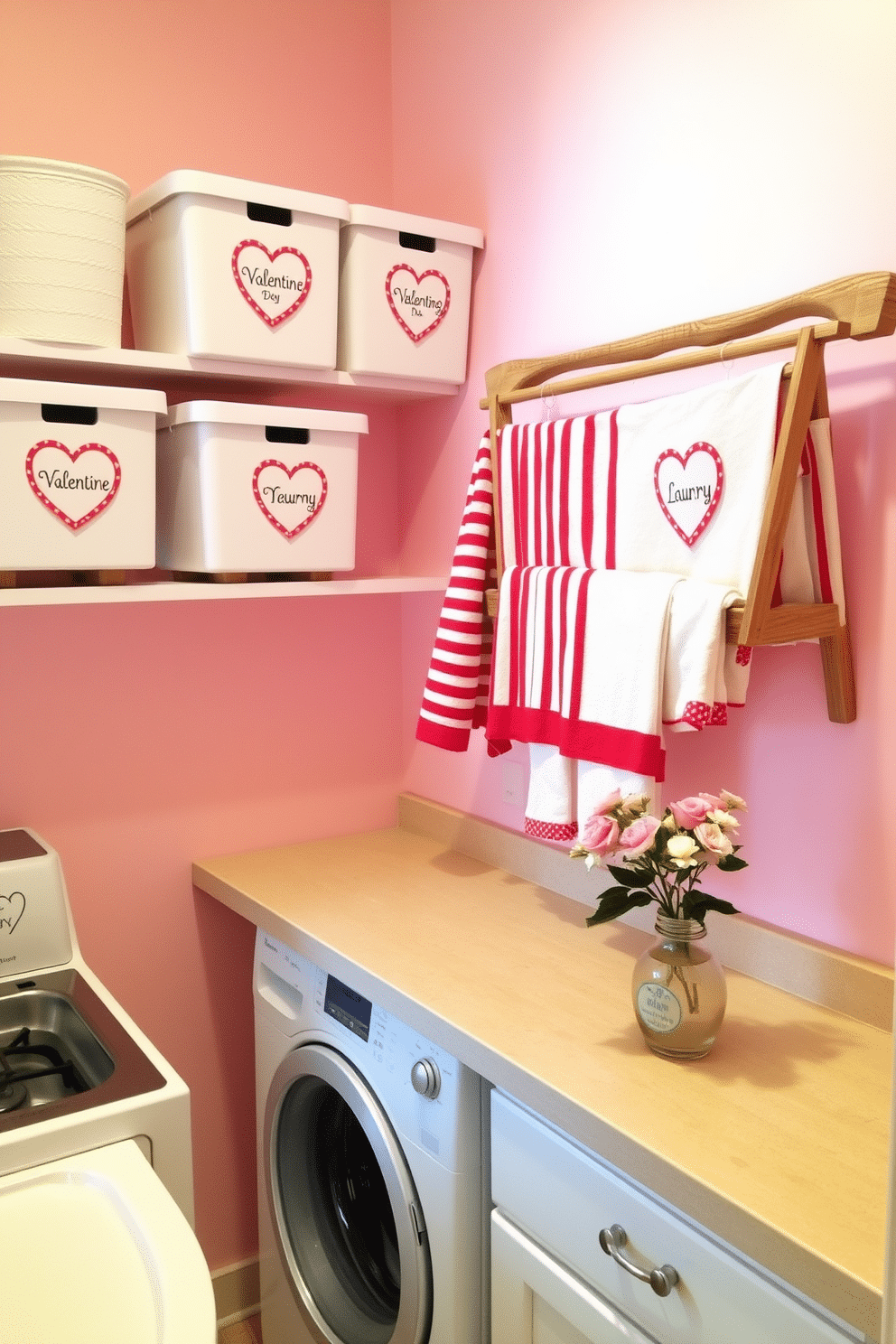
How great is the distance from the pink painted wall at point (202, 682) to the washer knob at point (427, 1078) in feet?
2.75

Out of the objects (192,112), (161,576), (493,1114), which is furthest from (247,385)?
(493,1114)

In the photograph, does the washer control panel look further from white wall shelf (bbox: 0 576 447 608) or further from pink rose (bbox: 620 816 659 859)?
white wall shelf (bbox: 0 576 447 608)

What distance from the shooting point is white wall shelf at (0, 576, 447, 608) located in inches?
67.7

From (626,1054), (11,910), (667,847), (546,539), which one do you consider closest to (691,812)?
(667,847)

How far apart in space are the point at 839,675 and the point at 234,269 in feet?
3.85

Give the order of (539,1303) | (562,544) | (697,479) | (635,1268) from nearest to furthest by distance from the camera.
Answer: (635,1268), (539,1303), (697,479), (562,544)

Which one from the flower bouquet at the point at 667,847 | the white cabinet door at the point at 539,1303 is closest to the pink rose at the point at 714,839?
the flower bouquet at the point at 667,847

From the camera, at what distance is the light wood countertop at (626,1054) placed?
1.07 meters

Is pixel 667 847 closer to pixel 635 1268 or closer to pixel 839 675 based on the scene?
pixel 839 675

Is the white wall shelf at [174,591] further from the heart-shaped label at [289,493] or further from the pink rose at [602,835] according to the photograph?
the pink rose at [602,835]

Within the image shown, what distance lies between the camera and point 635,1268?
3.99 ft

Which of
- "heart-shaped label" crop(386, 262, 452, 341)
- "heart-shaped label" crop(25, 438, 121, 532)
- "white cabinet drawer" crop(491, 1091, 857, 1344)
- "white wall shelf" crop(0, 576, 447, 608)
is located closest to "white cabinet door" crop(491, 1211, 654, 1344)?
"white cabinet drawer" crop(491, 1091, 857, 1344)

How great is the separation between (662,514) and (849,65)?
2.06 feet

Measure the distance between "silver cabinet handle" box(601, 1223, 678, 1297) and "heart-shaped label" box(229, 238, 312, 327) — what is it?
149cm
